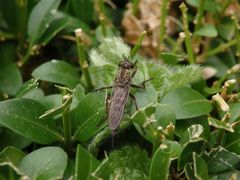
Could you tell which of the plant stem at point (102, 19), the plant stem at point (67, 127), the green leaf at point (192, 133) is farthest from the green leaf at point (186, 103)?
the plant stem at point (102, 19)

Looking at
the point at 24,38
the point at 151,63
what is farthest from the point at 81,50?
the point at 24,38

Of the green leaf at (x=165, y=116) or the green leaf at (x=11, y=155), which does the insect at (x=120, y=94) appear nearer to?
the green leaf at (x=165, y=116)

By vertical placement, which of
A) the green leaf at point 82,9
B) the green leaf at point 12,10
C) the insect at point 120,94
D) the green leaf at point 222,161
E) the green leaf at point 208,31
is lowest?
the green leaf at point 222,161

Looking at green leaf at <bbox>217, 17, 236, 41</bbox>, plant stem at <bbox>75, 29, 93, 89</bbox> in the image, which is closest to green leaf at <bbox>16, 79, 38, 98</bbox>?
plant stem at <bbox>75, 29, 93, 89</bbox>

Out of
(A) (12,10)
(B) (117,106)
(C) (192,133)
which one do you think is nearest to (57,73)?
A: (B) (117,106)

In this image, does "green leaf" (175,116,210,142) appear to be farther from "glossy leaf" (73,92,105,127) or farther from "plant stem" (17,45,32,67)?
"plant stem" (17,45,32,67)

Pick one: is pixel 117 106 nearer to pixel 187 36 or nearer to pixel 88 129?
pixel 88 129

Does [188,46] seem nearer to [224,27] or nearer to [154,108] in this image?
[224,27]
